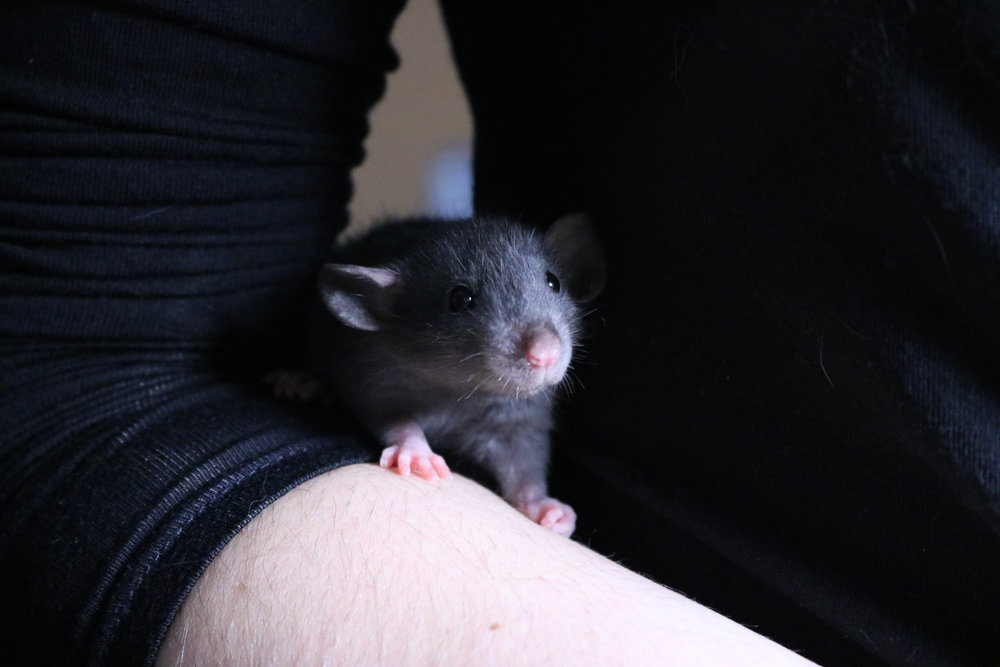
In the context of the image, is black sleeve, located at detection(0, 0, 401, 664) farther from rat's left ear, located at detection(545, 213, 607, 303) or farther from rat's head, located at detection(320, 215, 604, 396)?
rat's left ear, located at detection(545, 213, 607, 303)

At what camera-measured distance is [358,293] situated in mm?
1380

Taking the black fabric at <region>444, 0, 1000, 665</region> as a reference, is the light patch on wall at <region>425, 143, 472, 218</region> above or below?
below

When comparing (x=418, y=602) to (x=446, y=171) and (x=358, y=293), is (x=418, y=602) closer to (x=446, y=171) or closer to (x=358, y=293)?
(x=358, y=293)

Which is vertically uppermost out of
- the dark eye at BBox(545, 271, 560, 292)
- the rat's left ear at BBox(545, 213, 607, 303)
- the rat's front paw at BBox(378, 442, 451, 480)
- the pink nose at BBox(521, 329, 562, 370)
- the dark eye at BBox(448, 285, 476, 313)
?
the rat's left ear at BBox(545, 213, 607, 303)

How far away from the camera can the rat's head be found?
4.13ft

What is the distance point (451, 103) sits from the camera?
3.90m

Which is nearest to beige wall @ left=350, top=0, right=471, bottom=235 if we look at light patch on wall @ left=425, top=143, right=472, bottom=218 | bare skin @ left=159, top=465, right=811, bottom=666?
light patch on wall @ left=425, top=143, right=472, bottom=218

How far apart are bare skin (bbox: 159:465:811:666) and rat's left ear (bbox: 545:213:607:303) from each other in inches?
16.8

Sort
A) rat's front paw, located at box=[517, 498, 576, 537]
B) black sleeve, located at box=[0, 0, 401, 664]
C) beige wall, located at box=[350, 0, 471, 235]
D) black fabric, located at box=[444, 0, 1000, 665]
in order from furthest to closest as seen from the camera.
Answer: beige wall, located at box=[350, 0, 471, 235] → rat's front paw, located at box=[517, 498, 576, 537] → black sleeve, located at box=[0, 0, 401, 664] → black fabric, located at box=[444, 0, 1000, 665]

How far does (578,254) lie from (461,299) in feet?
0.67

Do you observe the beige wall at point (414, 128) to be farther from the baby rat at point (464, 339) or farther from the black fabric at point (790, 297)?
the black fabric at point (790, 297)

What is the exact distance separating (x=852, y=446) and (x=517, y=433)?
59 cm

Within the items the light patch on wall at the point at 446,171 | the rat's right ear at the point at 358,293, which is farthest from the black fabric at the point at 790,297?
the light patch on wall at the point at 446,171

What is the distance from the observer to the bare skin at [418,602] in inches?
33.4
